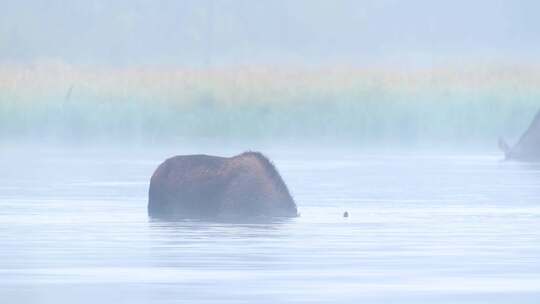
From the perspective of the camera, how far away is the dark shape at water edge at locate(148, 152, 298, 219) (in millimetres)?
46000

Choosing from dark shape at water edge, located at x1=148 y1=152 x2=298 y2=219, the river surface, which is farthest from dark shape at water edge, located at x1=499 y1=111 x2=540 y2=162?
dark shape at water edge, located at x1=148 y1=152 x2=298 y2=219

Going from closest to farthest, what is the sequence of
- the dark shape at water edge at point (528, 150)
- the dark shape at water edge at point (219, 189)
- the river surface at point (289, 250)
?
the river surface at point (289, 250)
the dark shape at water edge at point (219, 189)
the dark shape at water edge at point (528, 150)

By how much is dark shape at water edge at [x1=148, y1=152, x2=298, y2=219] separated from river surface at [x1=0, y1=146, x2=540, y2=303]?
0.65 meters

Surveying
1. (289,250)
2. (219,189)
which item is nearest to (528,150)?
(219,189)

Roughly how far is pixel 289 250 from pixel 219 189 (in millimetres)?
9805

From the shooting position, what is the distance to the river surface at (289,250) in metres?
30.1

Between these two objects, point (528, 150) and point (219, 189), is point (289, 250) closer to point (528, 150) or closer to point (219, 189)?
point (219, 189)

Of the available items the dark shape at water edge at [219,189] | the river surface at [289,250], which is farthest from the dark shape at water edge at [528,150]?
the dark shape at water edge at [219,189]

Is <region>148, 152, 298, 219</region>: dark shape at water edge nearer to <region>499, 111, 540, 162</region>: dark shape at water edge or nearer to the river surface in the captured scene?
the river surface

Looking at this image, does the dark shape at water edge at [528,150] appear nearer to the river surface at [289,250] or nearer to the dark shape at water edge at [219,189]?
the river surface at [289,250]

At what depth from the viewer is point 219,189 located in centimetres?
4631

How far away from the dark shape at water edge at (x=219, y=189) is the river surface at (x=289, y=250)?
65 cm

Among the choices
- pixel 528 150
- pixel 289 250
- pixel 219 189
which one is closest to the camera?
pixel 289 250

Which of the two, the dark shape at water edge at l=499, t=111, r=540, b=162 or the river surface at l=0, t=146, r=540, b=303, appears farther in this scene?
the dark shape at water edge at l=499, t=111, r=540, b=162
